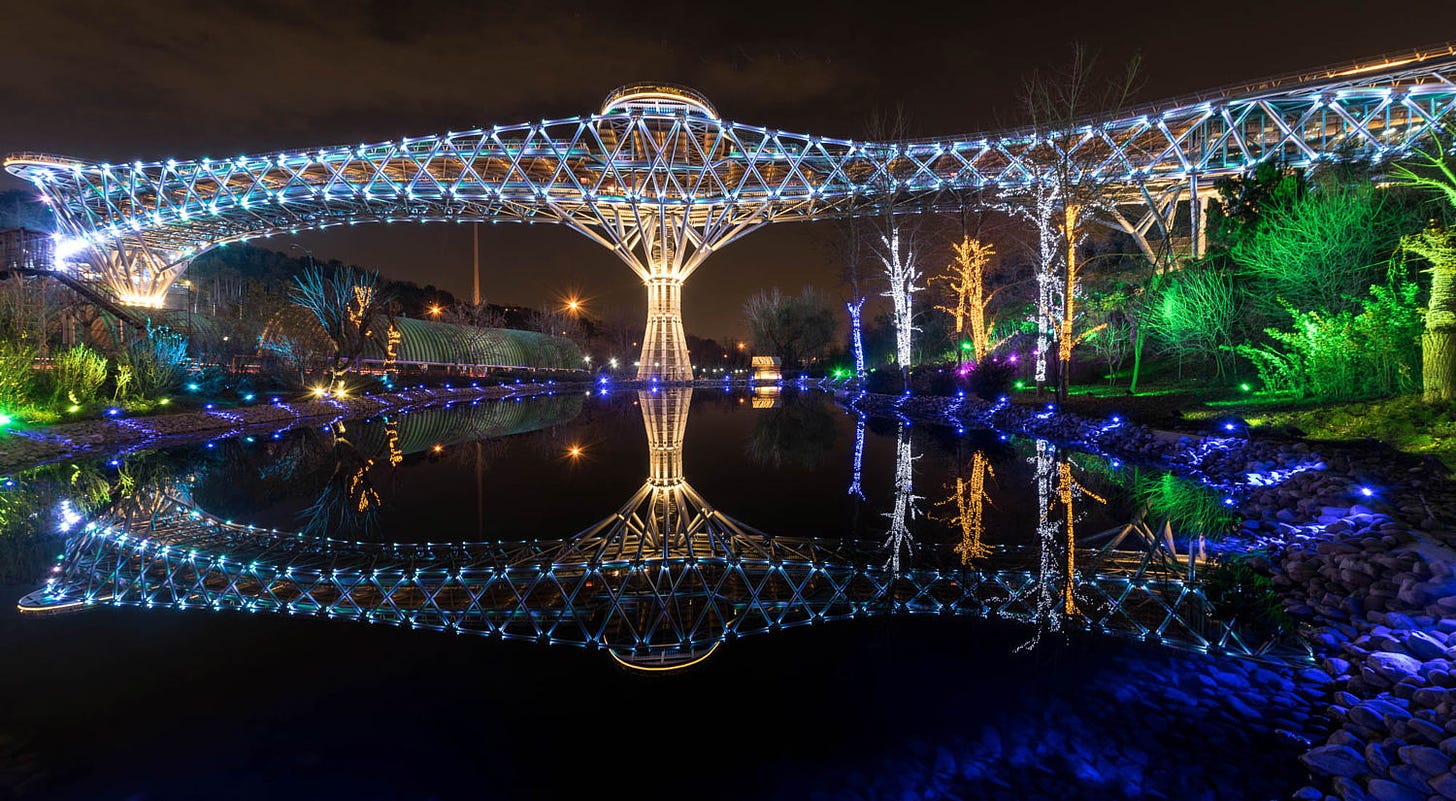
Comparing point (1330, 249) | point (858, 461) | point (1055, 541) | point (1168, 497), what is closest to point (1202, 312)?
point (1330, 249)

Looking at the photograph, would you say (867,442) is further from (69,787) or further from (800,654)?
(69,787)

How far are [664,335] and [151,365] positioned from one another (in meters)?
25.9

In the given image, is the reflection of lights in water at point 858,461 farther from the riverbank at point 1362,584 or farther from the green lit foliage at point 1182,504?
the riverbank at point 1362,584

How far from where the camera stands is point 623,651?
3.95 meters

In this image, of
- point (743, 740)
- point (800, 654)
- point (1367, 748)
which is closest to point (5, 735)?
point (743, 740)

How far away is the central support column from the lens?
38.3m

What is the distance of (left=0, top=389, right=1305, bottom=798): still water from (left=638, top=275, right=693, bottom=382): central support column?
3071 centimetres

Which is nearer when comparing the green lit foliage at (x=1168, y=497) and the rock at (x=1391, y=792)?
the rock at (x=1391, y=792)

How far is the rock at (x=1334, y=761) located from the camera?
2.65 m

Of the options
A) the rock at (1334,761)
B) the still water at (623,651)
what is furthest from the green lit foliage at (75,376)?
the rock at (1334,761)

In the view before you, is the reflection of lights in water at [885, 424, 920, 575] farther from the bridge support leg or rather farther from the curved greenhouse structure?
the bridge support leg

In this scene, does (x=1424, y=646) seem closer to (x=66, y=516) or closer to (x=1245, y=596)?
(x=1245, y=596)

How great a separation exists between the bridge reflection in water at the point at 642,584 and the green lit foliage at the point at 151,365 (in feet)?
39.8

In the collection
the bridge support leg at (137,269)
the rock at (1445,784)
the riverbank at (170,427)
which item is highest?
the bridge support leg at (137,269)
